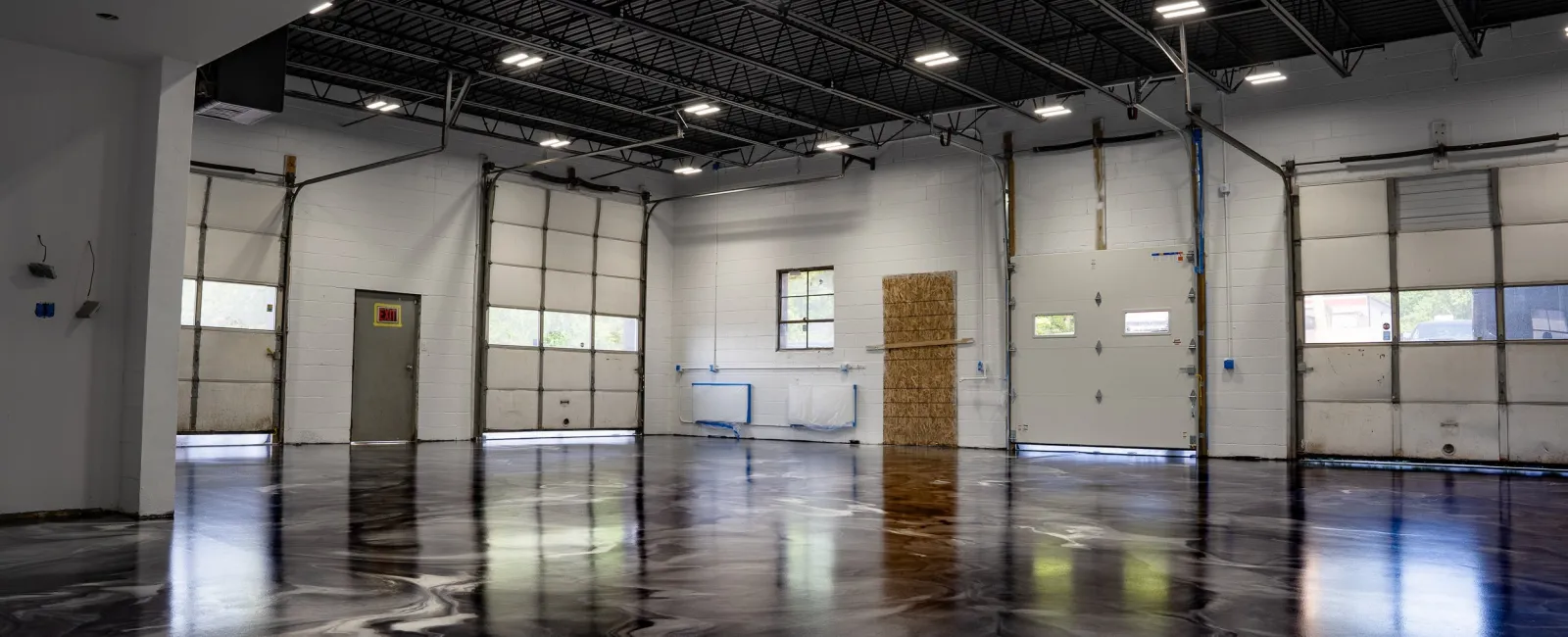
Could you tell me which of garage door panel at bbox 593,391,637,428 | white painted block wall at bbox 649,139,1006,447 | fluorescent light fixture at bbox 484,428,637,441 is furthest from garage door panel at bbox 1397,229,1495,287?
fluorescent light fixture at bbox 484,428,637,441

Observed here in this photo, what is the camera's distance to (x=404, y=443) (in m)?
18.2

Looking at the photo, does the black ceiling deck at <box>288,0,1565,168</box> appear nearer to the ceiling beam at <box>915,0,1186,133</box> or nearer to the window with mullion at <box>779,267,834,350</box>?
the ceiling beam at <box>915,0,1186,133</box>

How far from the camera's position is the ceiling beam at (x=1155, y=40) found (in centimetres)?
1246

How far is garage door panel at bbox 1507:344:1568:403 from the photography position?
13719 mm

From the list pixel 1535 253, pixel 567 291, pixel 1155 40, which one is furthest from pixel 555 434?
pixel 1535 253

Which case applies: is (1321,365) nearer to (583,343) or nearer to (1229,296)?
(1229,296)

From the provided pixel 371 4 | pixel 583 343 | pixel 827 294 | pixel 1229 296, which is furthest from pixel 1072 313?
pixel 371 4

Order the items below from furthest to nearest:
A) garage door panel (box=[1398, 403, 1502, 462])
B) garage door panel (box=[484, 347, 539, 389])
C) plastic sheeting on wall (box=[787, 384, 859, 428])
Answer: plastic sheeting on wall (box=[787, 384, 859, 428]) < garage door panel (box=[484, 347, 539, 389]) < garage door panel (box=[1398, 403, 1502, 462])

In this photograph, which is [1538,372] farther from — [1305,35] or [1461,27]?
[1305,35]

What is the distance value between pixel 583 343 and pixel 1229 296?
12.4 m

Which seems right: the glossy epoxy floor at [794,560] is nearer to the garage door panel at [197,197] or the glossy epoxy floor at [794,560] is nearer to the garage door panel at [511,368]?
the garage door panel at [197,197]

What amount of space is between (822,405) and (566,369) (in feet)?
17.3

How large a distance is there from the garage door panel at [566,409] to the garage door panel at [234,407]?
204 inches

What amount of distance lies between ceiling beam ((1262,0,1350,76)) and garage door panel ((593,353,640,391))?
13.9m
